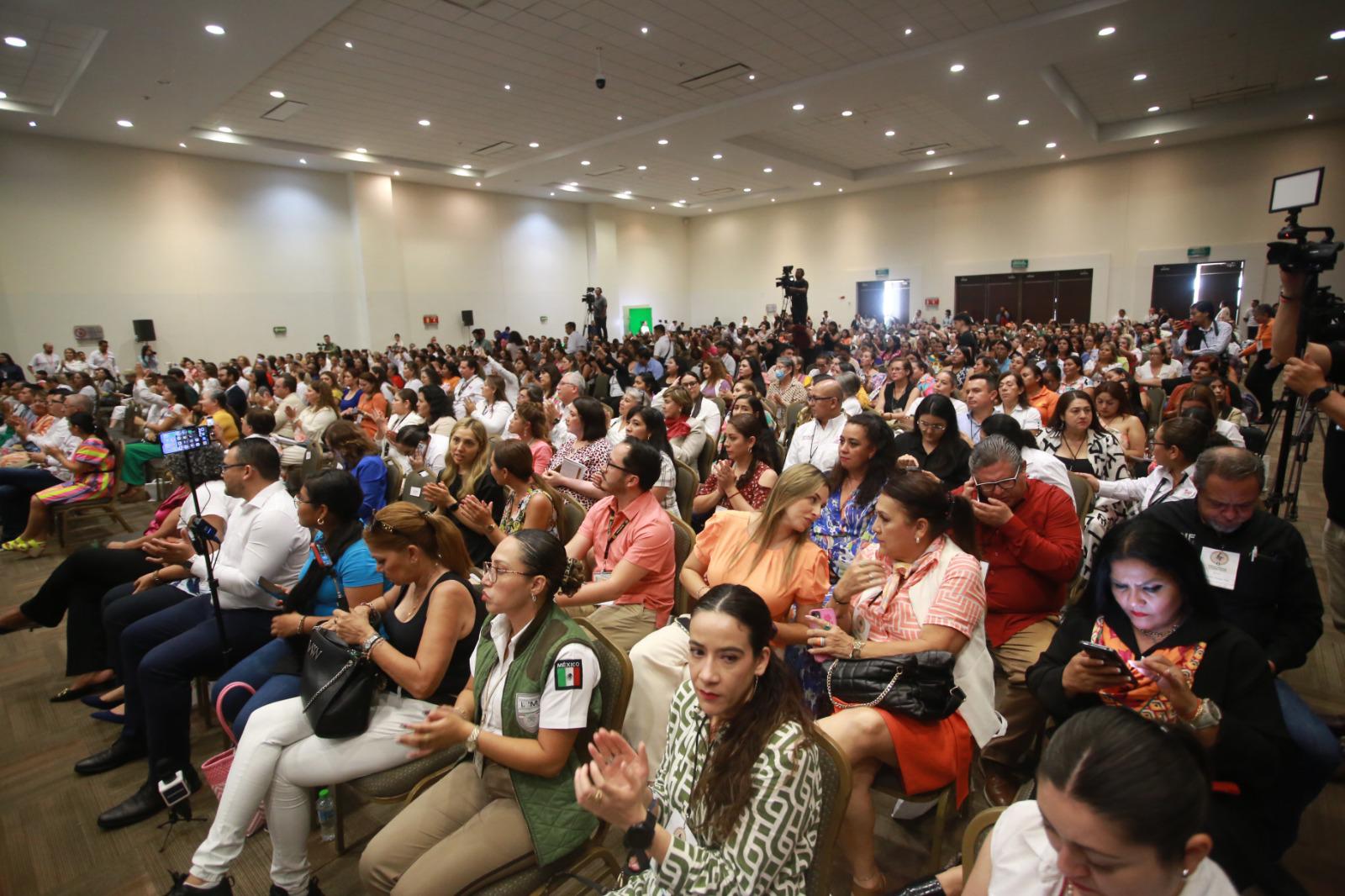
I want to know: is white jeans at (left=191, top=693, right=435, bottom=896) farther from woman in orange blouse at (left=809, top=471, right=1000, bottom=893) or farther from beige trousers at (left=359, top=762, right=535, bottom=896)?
woman in orange blouse at (left=809, top=471, right=1000, bottom=893)

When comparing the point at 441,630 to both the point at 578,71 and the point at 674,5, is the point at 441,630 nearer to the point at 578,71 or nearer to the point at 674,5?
the point at 674,5

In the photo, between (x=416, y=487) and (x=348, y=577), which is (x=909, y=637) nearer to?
(x=348, y=577)

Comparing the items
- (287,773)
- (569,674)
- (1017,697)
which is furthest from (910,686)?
(287,773)

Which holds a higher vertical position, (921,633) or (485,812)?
(921,633)

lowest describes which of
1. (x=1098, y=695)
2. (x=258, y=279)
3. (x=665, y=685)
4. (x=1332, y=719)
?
(x=1332, y=719)

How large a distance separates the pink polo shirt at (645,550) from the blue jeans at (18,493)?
6023 millimetres

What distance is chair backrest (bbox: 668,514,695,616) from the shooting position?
2928 mm

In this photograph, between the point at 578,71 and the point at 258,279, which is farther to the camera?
the point at 258,279

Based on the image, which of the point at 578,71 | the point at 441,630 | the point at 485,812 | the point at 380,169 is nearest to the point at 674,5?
the point at 578,71

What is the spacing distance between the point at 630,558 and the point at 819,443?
2.03 m

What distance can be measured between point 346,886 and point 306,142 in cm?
1569

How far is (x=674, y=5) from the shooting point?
7.82m

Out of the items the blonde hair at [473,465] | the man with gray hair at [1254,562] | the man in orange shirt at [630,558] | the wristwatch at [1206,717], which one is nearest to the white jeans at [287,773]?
the man in orange shirt at [630,558]

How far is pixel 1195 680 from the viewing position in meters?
1.63
